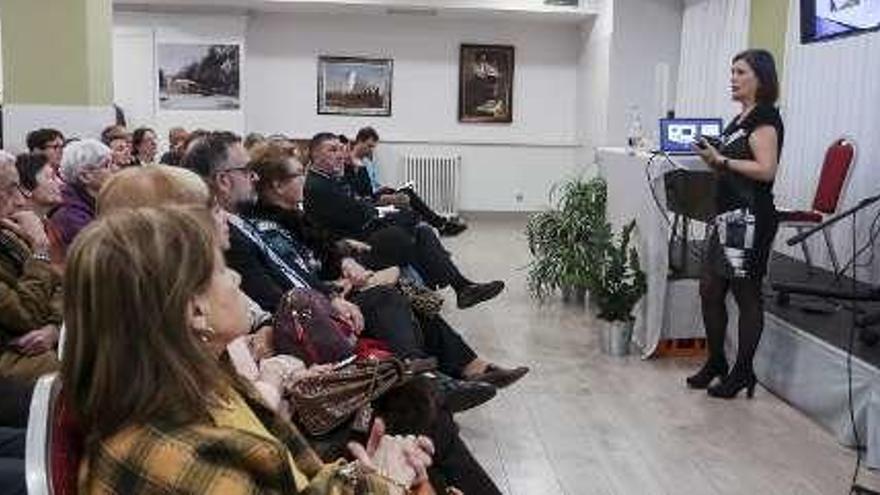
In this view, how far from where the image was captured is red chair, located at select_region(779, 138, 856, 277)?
5359 millimetres

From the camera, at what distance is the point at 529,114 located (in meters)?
10.8

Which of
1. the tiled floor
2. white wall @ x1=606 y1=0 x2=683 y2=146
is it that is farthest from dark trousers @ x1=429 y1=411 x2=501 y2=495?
white wall @ x1=606 y1=0 x2=683 y2=146

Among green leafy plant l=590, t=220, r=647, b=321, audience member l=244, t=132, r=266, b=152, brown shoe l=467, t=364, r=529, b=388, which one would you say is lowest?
brown shoe l=467, t=364, r=529, b=388

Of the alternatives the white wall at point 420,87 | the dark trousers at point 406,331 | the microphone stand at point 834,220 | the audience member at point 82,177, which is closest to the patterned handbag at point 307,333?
the dark trousers at point 406,331

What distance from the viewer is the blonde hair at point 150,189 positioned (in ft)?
6.79

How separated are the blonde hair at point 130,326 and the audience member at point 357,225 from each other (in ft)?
11.7

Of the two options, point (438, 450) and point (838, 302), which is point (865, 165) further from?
point (438, 450)

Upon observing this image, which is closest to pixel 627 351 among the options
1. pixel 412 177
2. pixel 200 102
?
pixel 412 177

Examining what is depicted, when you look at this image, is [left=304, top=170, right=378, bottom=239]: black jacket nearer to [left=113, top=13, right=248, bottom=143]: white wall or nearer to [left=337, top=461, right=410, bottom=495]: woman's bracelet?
[left=337, top=461, right=410, bottom=495]: woman's bracelet

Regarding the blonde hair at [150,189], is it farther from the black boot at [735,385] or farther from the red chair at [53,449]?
the black boot at [735,385]

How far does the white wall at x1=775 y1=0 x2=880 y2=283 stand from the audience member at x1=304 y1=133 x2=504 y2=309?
2.43m

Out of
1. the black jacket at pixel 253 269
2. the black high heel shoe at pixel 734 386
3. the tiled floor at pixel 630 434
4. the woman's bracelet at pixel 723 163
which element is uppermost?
the woman's bracelet at pixel 723 163

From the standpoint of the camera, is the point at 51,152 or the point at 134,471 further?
the point at 51,152

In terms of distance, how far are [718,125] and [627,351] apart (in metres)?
→ 1.25
